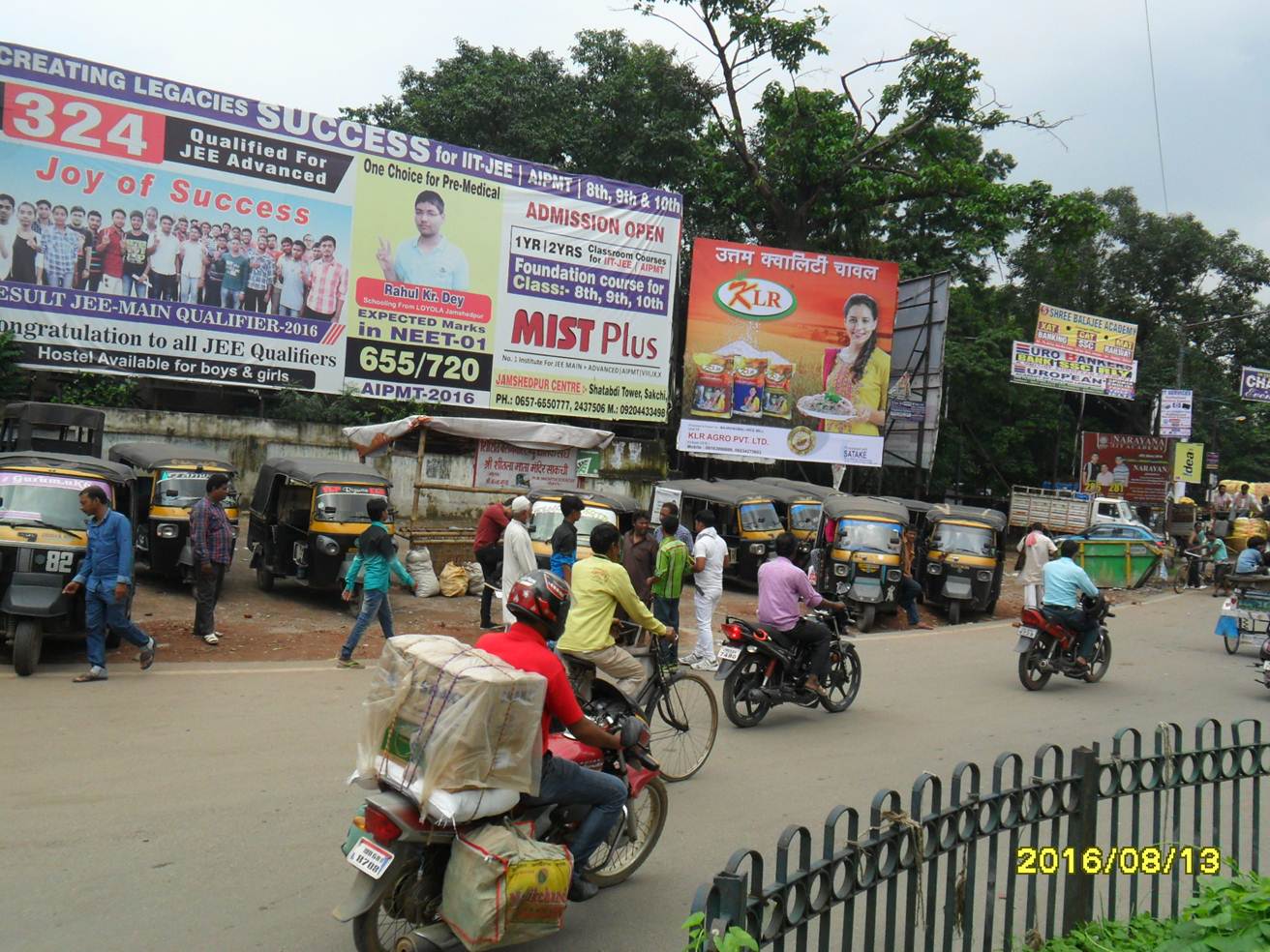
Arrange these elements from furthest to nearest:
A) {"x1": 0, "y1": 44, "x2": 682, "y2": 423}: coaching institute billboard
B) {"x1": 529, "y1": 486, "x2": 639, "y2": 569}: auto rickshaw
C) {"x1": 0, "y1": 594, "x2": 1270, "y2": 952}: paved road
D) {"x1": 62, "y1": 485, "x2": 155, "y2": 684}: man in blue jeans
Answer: {"x1": 0, "y1": 44, "x2": 682, "y2": 423}: coaching institute billboard, {"x1": 529, "y1": 486, "x2": 639, "y2": 569}: auto rickshaw, {"x1": 62, "y1": 485, "x2": 155, "y2": 684}: man in blue jeans, {"x1": 0, "y1": 594, "x2": 1270, "y2": 952}: paved road

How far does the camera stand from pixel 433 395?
22.6 metres

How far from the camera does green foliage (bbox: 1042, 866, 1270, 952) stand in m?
3.34

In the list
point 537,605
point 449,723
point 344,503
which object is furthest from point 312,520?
point 449,723

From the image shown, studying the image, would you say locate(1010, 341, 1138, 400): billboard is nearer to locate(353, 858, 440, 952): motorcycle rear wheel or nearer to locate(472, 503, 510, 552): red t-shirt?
locate(472, 503, 510, 552): red t-shirt

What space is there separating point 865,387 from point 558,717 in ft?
78.8

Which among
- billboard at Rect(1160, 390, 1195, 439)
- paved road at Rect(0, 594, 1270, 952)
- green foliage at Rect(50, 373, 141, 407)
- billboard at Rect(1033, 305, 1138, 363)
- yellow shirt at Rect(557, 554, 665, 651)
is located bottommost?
paved road at Rect(0, 594, 1270, 952)

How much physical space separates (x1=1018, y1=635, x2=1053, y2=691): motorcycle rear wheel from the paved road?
269 mm

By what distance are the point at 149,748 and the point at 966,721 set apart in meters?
6.70

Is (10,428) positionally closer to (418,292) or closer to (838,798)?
(418,292)

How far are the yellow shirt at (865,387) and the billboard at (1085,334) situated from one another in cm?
729

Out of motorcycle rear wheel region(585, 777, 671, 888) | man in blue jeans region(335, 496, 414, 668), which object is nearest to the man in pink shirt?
motorcycle rear wheel region(585, 777, 671, 888)

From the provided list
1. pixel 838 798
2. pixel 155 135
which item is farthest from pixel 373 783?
pixel 155 135

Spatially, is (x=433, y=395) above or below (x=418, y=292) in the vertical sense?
below

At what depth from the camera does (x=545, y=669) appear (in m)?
4.33
